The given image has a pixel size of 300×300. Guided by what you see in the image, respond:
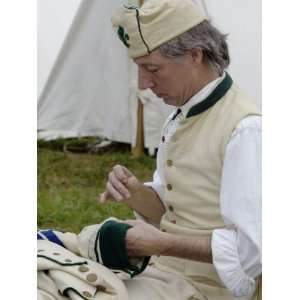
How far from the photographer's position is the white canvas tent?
14.0 ft

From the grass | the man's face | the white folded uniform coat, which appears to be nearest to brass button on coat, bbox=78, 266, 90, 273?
the white folded uniform coat

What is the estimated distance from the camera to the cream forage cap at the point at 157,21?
1.44m

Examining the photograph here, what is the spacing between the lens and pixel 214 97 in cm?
149

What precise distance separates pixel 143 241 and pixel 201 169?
19cm

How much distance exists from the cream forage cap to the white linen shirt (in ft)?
0.74

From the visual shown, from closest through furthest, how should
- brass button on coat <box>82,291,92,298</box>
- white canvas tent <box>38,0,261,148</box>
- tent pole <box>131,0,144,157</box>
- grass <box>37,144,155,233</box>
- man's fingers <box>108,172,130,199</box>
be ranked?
brass button on coat <box>82,291,92,298</box> → man's fingers <box>108,172,130,199</box> → grass <box>37,144,155,233</box> → white canvas tent <box>38,0,261,148</box> → tent pole <box>131,0,144,157</box>

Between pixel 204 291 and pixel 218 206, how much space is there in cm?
18

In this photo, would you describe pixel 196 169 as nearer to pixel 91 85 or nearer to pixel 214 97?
pixel 214 97

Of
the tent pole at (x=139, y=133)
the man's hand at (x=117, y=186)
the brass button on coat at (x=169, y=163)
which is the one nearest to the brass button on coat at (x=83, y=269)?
the man's hand at (x=117, y=186)

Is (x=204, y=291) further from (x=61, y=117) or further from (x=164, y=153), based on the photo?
(x=61, y=117)

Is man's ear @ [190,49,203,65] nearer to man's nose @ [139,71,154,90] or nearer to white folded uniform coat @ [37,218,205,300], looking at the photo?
man's nose @ [139,71,154,90]

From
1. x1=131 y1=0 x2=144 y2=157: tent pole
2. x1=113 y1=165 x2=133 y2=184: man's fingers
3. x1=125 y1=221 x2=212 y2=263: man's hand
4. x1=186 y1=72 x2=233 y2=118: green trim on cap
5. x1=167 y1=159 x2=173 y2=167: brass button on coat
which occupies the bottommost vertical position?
x1=131 y1=0 x2=144 y2=157: tent pole

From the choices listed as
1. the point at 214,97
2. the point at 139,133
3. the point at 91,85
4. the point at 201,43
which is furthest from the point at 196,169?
the point at 91,85
